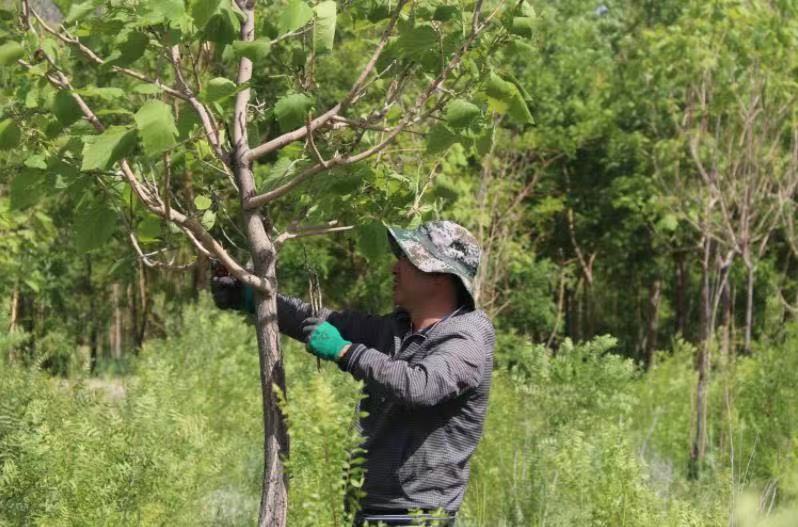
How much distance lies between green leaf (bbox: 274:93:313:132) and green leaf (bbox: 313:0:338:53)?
14 centimetres

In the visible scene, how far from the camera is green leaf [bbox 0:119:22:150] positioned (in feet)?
9.89

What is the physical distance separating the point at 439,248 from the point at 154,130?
4.51 ft

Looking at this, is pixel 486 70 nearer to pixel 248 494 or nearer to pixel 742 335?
pixel 248 494

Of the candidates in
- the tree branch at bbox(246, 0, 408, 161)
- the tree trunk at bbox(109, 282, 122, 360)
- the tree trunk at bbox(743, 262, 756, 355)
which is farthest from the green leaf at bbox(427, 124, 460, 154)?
the tree trunk at bbox(109, 282, 122, 360)

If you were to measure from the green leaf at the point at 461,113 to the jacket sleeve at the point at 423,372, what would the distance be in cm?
73

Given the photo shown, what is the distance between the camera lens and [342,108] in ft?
11.3

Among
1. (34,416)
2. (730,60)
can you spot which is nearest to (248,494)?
(34,416)

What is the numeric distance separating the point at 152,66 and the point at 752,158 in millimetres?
7110

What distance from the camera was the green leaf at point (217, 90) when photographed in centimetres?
277

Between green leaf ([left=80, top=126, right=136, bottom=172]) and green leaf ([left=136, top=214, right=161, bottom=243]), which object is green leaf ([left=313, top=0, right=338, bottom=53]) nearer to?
green leaf ([left=80, top=126, right=136, bottom=172])

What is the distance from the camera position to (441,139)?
10.5ft

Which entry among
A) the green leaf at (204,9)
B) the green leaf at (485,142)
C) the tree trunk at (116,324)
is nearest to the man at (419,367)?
the green leaf at (485,142)

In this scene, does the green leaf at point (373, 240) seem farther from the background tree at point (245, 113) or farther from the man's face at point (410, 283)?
the man's face at point (410, 283)

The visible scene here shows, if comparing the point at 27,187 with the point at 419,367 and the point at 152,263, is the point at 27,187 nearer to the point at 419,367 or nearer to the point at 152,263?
the point at 152,263
